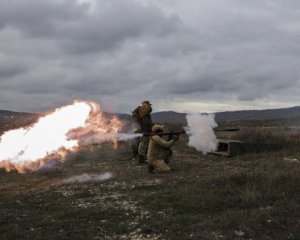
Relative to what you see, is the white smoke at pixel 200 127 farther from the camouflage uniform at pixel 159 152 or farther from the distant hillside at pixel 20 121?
the distant hillside at pixel 20 121

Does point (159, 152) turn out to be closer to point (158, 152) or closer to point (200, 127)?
point (158, 152)

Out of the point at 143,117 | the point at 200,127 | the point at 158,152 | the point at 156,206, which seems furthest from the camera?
the point at 143,117

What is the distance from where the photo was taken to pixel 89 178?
16.8 m

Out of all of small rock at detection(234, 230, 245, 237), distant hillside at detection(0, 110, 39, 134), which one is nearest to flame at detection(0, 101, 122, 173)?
distant hillside at detection(0, 110, 39, 134)

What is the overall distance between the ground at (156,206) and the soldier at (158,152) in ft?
1.40

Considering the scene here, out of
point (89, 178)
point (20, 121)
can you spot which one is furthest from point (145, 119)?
point (20, 121)

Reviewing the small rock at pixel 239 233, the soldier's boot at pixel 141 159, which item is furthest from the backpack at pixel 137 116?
the small rock at pixel 239 233

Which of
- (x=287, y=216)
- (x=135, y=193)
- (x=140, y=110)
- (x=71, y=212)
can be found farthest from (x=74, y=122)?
(x=287, y=216)

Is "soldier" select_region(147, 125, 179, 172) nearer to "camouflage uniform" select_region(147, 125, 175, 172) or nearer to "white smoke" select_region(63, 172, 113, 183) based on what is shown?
"camouflage uniform" select_region(147, 125, 175, 172)

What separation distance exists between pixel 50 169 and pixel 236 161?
8059 mm

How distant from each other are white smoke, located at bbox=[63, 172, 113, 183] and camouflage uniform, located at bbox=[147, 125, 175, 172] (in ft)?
5.56

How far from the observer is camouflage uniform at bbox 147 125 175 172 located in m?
17.5

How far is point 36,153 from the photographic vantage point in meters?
18.5

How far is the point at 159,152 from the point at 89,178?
9.36ft
